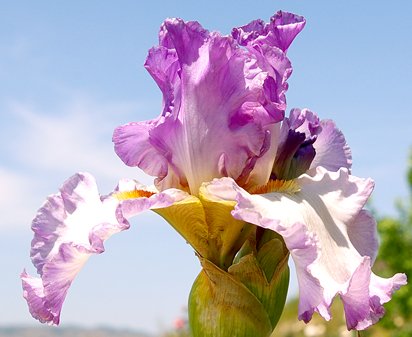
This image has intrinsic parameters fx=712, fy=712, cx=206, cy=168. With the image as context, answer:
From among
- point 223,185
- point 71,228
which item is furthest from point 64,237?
point 223,185

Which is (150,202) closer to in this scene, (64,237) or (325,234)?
(64,237)

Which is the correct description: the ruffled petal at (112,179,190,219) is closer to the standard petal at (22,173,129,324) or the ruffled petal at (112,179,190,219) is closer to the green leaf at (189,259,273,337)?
the standard petal at (22,173,129,324)

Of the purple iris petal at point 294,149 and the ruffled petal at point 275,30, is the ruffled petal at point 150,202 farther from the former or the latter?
the ruffled petal at point 275,30

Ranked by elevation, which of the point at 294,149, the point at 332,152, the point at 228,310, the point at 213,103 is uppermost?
the point at 213,103

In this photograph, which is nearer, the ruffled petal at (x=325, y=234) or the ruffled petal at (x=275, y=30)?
the ruffled petal at (x=325, y=234)

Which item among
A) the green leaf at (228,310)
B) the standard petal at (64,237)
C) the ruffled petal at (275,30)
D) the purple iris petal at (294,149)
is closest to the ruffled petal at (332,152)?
the purple iris petal at (294,149)

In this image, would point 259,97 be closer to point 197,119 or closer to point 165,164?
point 197,119

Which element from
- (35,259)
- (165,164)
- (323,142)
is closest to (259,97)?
(165,164)
